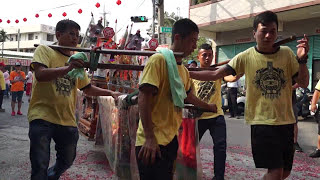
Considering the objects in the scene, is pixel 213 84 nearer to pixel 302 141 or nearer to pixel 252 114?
pixel 252 114

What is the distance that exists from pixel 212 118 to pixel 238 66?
50.3 inches

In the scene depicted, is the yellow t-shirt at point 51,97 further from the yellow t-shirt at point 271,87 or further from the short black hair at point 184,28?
the yellow t-shirt at point 271,87

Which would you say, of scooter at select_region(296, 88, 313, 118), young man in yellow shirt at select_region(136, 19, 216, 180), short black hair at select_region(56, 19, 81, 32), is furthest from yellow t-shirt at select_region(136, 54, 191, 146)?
scooter at select_region(296, 88, 313, 118)

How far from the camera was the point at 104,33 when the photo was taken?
575cm

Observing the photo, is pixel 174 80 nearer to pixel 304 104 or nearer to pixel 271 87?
pixel 271 87

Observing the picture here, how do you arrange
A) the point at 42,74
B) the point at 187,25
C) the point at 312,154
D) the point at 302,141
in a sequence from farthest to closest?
the point at 302,141
the point at 312,154
the point at 42,74
the point at 187,25

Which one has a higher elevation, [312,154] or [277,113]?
[277,113]

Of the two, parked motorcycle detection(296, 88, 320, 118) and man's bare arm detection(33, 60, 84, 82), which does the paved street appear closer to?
man's bare arm detection(33, 60, 84, 82)

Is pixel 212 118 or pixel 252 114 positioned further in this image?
pixel 212 118

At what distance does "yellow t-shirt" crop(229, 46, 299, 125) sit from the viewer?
2932 mm

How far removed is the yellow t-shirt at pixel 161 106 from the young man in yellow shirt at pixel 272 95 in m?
0.99

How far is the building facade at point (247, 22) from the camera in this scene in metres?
13.1

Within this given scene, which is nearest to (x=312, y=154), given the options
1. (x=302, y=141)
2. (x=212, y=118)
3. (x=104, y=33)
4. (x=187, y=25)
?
(x=302, y=141)

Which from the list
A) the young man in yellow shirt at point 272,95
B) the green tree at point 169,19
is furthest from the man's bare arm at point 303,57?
the green tree at point 169,19
